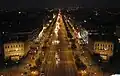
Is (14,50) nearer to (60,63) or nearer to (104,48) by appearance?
(60,63)

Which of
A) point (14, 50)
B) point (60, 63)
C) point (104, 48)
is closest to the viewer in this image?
point (60, 63)

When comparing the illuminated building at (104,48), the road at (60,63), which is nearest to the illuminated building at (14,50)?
the road at (60,63)

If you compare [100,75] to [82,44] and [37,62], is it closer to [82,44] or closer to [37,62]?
[37,62]

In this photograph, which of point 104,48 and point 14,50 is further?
point 104,48

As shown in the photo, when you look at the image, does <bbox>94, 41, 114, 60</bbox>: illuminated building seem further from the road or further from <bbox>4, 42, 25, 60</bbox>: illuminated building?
<bbox>4, 42, 25, 60</bbox>: illuminated building

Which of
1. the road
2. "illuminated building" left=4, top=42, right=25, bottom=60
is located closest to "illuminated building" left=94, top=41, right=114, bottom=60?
the road

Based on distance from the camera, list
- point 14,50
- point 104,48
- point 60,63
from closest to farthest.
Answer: point 60,63 < point 14,50 < point 104,48

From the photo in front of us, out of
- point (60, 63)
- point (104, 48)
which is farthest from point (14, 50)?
point (104, 48)
